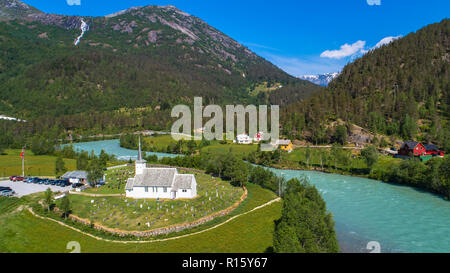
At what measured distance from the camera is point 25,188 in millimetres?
50094

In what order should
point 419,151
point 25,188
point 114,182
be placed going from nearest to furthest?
point 25,188, point 114,182, point 419,151

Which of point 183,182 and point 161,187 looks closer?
point 161,187

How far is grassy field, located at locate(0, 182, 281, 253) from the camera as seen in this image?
29.4 m

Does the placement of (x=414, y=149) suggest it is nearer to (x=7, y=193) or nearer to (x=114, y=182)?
(x=114, y=182)

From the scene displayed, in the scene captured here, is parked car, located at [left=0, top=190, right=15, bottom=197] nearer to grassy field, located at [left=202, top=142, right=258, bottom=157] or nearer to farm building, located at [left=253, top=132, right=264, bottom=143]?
grassy field, located at [left=202, top=142, right=258, bottom=157]

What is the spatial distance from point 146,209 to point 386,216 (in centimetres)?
3452

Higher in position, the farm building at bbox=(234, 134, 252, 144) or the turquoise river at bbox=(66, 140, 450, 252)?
the farm building at bbox=(234, 134, 252, 144)

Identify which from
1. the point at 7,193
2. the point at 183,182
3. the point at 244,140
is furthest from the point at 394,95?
the point at 7,193

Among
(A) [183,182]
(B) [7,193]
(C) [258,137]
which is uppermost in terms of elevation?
(C) [258,137]

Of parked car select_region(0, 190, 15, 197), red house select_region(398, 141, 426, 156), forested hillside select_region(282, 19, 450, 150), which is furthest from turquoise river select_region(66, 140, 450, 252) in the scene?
Answer: parked car select_region(0, 190, 15, 197)

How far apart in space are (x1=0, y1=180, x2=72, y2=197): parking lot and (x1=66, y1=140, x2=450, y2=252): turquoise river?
4737cm

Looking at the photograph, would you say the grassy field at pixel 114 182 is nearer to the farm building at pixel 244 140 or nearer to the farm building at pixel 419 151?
the farm building at pixel 244 140

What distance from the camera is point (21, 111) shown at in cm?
17775

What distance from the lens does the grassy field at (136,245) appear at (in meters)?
29.4
